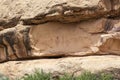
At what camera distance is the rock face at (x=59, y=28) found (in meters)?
5.98

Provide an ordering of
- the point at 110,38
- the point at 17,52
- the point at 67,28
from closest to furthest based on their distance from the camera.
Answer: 1. the point at 110,38
2. the point at 67,28
3. the point at 17,52

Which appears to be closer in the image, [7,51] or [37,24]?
[37,24]

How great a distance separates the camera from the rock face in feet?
19.6

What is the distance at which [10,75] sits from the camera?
672cm

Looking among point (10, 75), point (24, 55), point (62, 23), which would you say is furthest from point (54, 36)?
point (10, 75)

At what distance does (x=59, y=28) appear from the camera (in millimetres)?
6395

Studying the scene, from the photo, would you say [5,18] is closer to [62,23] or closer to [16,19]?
[16,19]

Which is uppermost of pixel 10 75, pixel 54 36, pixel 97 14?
pixel 97 14

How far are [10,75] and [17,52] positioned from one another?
47 cm

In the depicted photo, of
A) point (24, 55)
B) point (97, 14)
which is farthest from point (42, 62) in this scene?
point (97, 14)

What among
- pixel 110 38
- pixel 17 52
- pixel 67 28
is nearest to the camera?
pixel 110 38

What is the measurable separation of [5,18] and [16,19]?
31 cm

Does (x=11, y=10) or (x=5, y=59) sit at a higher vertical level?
(x=11, y=10)

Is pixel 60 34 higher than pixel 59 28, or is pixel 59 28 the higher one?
pixel 59 28
